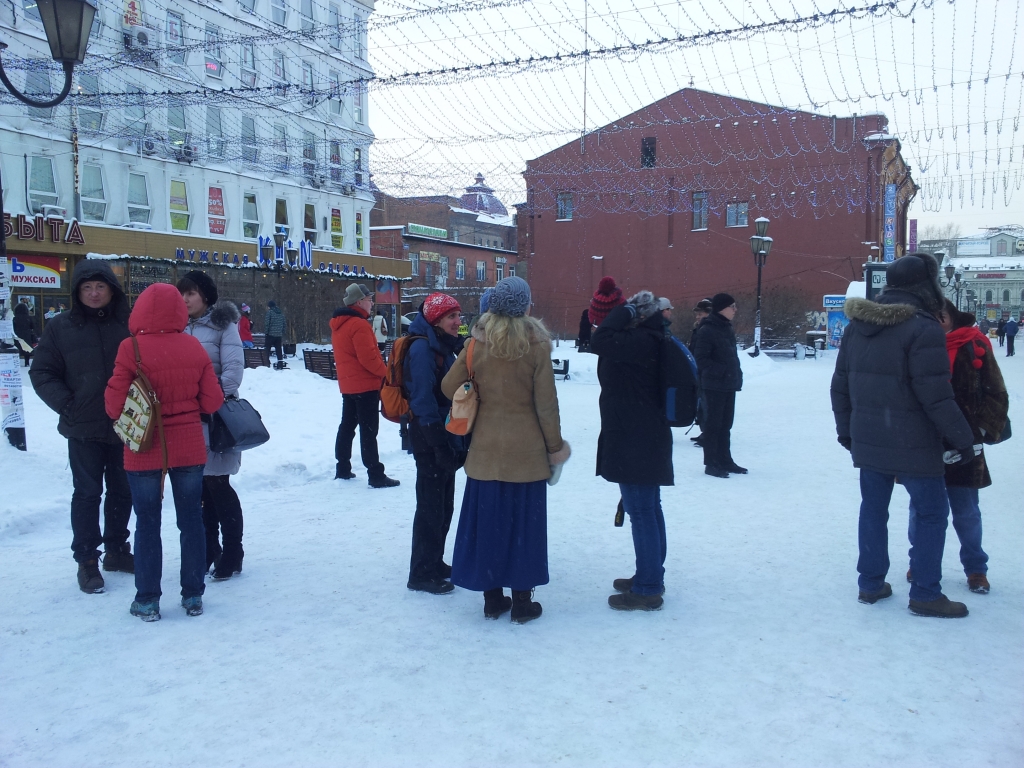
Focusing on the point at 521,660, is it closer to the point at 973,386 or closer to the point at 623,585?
the point at 623,585

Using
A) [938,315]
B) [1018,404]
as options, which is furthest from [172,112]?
[938,315]

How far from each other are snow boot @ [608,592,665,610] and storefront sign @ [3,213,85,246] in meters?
21.2

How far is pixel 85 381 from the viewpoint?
4.29 meters

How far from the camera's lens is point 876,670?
3.37 m

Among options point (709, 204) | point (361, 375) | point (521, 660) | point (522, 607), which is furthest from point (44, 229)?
point (709, 204)

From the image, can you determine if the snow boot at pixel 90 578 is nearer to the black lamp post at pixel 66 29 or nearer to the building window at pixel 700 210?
the black lamp post at pixel 66 29

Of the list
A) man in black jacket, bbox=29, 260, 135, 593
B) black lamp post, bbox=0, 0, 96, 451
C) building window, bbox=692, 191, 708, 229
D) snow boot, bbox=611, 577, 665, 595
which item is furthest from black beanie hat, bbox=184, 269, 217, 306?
building window, bbox=692, 191, 708, 229

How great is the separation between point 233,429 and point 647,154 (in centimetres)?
3384

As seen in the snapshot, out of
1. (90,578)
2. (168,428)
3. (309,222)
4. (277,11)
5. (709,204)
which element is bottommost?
(90,578)

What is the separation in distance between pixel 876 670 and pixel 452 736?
5.93ft

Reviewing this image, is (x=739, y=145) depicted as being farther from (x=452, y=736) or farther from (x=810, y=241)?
(x=452, y=736)

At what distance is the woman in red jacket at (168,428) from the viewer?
12.6 feet

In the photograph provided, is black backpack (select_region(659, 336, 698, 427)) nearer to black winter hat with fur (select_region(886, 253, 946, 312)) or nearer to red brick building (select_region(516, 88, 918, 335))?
black winter hat with fur (select_region(886, 253, 946, 312))

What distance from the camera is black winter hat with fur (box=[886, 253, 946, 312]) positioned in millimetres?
3908
